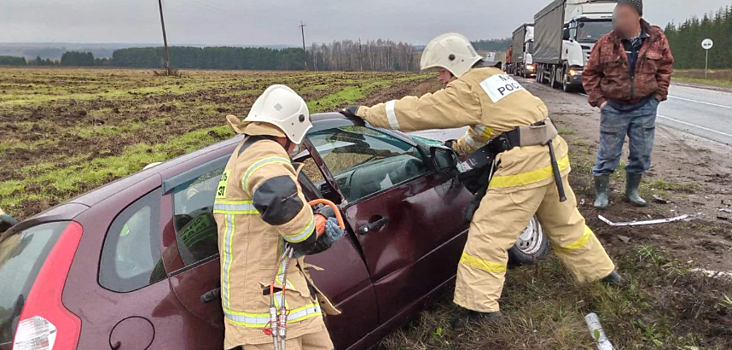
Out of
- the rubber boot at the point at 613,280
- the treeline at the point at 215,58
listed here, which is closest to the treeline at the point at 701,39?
the rubber boot at the point at 613,280

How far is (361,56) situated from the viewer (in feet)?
333

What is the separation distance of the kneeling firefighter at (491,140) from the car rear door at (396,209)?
0.25 metres

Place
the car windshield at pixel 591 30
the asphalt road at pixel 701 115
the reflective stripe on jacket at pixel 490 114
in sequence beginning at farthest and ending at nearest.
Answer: the car windshield at pixel 591 30
the asphalt road at pixel 701 115
the reflective stripe on jacket at pixel 490 114

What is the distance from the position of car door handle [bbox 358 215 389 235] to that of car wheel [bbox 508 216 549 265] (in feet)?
4.15

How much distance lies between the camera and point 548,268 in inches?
140

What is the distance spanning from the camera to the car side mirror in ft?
11.2

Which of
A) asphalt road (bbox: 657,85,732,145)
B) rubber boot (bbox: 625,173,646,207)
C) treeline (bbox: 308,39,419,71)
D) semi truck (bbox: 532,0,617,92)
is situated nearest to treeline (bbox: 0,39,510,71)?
treeline (bbox: 308,39,419,71)

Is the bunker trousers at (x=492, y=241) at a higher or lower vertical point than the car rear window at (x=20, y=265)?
lower

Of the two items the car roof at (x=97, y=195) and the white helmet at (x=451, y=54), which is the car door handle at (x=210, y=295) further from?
the white helmet at (x=451, y=54)

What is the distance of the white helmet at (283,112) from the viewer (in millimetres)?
2096

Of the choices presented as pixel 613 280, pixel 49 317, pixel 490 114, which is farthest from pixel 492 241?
pixel 49 317

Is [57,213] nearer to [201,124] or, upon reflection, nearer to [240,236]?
[240,236]

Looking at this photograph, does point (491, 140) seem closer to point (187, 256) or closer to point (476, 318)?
point (476, 318)

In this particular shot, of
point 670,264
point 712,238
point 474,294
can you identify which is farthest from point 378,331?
point 712,238
